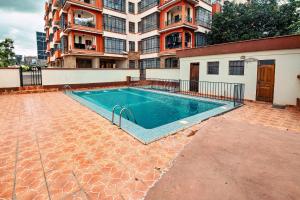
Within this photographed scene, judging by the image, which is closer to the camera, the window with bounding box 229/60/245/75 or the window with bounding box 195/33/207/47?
the window with bounding box 229/60/245/75

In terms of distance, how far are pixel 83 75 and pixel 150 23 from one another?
14.5m

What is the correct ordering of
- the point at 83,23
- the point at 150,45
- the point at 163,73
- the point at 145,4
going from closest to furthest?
the point at 163,73 → the point at 83,23 → the point at 150,45 → the point at 145,4

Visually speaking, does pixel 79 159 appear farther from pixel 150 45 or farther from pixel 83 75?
pixel 150 45

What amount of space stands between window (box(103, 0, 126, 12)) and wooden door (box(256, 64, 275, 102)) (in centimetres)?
2324

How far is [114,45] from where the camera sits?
87.2 ft

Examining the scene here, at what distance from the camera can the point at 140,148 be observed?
437 cm

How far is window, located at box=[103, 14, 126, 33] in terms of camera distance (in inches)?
997

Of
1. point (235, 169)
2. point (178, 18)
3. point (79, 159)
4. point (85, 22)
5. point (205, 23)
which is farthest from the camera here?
point (205, 23)

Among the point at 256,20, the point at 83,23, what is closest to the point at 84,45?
the point at 83,23

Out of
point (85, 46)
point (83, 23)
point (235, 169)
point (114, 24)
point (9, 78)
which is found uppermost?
point (114, 24)

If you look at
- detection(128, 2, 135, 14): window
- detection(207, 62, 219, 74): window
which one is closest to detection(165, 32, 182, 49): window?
detection(128, 2, 135, 14): window

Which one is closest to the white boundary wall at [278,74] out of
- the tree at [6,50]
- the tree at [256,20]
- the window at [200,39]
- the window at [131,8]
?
the tree at [256,20]

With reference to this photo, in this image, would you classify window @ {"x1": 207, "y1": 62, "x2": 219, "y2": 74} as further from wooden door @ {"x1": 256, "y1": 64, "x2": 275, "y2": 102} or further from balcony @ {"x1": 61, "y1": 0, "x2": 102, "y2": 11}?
balcony @ {"x1": 61, "y1": 0, "x2": 102, "y2": 11}

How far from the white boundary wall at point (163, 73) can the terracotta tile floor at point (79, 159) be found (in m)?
11.9
